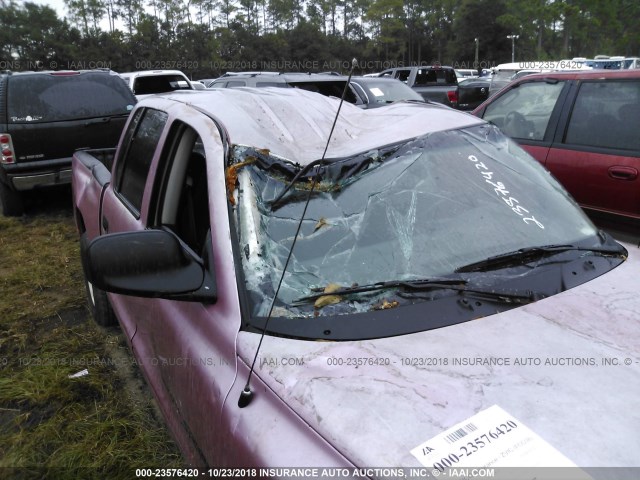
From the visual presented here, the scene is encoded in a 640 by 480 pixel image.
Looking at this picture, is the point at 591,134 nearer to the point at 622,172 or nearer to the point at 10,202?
the point at 622,172

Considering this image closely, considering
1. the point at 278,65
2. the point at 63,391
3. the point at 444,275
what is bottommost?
the point at 63,391

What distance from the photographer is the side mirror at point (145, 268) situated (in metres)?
1.61

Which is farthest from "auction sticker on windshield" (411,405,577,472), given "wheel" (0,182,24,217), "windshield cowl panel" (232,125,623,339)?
"wheel" (0,182,24,217)

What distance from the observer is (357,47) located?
197 ft

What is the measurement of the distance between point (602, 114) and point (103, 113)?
5786mm

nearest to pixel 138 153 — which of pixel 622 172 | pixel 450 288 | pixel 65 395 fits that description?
pixel 65 395

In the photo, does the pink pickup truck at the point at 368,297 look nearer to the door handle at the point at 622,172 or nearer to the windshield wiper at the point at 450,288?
the windshield wiper at the point at 450,288

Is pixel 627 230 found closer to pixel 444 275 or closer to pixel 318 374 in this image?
pixel 444 275

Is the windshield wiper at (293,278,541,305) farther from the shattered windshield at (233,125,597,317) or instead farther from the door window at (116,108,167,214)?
the door window at (116,108,167,214)

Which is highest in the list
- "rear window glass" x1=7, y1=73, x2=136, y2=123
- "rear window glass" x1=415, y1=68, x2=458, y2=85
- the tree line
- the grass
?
the tree line

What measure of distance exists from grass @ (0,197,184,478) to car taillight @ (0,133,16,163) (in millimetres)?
2372

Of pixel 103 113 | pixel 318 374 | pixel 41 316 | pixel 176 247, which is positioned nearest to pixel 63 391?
pixel 41 316

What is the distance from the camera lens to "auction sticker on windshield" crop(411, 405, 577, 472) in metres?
1.13

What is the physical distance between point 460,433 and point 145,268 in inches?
39.8
